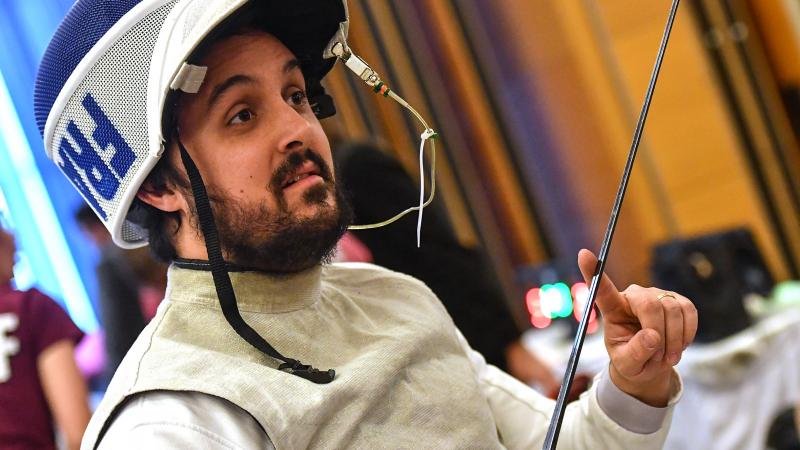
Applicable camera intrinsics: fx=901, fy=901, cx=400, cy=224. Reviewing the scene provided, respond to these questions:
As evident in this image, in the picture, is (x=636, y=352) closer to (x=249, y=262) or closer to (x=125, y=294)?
(x=249, y=262)

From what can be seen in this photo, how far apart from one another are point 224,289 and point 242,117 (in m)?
0.21

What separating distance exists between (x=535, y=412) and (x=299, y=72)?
59cm

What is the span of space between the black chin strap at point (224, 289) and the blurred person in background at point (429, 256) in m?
0.89

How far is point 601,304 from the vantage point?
1.07m

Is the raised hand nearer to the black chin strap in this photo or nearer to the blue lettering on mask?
the black chin strap

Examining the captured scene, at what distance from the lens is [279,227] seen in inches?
42.8

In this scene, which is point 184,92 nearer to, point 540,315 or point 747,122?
point 540,315

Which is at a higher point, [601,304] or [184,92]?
[184,92]

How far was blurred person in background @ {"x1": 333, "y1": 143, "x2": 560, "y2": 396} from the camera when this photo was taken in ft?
6.55

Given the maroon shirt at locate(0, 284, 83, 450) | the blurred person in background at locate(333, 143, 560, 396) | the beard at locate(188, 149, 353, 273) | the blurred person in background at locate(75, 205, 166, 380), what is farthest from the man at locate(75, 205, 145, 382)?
the beard at locate(188, 149, 353, 273)

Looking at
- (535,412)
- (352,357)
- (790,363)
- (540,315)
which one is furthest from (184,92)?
(540,315)

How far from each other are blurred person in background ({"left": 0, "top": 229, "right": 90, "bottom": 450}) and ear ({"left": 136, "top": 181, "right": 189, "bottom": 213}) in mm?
728

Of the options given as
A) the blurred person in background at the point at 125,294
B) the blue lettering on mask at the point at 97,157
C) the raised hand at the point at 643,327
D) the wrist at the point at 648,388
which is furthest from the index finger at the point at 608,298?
the blurred person in background at the point at 125,294

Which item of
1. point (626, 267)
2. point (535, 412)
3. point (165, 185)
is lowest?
point (626, 267)
